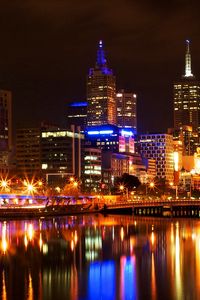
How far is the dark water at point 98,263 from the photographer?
4547cm

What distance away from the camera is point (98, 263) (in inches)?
2275

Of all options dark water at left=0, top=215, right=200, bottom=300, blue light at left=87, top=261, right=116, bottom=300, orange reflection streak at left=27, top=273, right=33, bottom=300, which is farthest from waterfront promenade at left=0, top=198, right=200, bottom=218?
orange reflection streak at left=27, top=273, right=33, bottom=300

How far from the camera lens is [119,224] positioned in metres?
101

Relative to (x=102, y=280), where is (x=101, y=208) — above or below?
above

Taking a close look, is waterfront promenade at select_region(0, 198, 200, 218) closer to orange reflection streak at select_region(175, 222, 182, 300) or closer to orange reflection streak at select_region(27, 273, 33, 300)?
orange reflection streak at select_region(175, 222, 182, 300)

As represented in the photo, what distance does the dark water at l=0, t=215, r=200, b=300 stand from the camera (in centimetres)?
4547

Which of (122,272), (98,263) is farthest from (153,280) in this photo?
(98,263)

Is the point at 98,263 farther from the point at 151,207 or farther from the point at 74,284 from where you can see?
the point at 151,207

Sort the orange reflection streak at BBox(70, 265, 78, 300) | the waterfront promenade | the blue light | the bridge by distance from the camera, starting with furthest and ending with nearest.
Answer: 1. the bridge
2. the waterfront promenade
3. the blue light
4. the orange reflection streak at BBox(70, 265, 78, 300)

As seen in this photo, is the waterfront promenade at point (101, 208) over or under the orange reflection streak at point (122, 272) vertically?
over

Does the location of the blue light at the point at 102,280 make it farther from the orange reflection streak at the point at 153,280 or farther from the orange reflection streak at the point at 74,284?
the orange reflection streak at the point at 153,280

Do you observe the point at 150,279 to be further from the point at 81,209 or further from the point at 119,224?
the point at 81,209

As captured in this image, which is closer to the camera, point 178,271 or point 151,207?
point 178,271

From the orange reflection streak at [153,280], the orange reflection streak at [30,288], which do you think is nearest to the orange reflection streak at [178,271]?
the orange reflection streak at [153,280]
